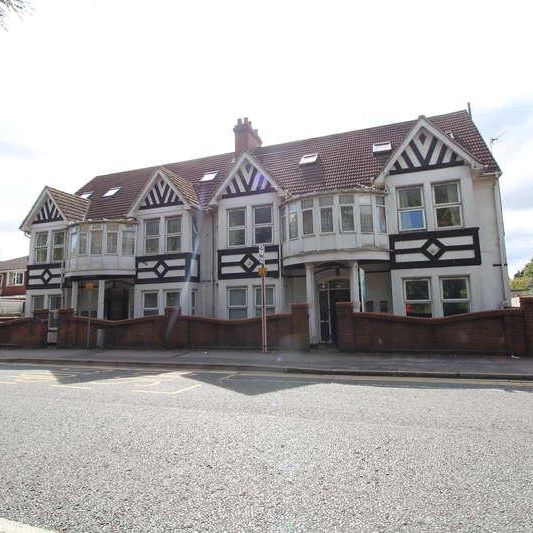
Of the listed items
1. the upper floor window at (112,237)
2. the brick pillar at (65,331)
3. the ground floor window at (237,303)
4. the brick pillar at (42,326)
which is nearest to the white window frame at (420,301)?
the ground floor window at (237,303)

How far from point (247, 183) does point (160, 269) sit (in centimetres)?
613

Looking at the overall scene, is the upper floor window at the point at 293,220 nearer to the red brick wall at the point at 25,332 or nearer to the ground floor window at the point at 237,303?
the ground floor window at the point at 237,303

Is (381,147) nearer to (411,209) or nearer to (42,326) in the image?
(411,209)

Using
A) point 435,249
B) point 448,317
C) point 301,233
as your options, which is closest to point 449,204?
point 435,249

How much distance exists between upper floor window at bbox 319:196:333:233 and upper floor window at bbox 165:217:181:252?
761 centimetres

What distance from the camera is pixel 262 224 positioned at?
755 inches

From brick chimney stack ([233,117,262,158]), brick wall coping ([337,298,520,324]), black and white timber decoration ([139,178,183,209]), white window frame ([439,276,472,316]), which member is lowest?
brick wall coping ([337,298,520,324])

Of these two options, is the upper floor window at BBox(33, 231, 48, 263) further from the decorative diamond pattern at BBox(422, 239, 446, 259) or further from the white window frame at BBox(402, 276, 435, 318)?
the decorative diamond pattern at BBox(422, 239, 446, 259)

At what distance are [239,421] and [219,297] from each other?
1356 cm

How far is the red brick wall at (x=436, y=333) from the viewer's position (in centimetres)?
1240

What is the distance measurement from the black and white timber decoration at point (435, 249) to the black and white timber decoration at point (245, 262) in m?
5.12

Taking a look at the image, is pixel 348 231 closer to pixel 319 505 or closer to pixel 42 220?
pixel 319 505

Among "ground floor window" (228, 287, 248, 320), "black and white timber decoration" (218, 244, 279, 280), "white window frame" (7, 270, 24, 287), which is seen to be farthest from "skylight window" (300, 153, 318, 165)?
"white window frame" (7, 270, 24, 287)

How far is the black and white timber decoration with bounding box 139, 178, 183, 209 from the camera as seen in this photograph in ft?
68.0
